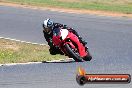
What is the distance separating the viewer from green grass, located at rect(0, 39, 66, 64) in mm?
17312

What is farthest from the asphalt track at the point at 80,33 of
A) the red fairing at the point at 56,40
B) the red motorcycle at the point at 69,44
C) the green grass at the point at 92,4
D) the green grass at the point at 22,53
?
the green grass at the point at 92,4

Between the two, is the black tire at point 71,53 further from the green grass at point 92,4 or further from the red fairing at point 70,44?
the green grass at point 92,4

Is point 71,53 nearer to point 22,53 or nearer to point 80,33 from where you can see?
point 22,53

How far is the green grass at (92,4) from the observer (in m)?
38.5

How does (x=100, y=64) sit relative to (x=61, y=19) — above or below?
above

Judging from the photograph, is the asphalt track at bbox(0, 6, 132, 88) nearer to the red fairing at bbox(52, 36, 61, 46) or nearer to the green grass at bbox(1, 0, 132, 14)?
the red fairing at bbox(52, 36, 61, 46)

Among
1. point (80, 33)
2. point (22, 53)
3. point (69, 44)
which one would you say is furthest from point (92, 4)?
point (69, 44)

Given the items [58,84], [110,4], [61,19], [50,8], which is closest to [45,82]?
[58,84]

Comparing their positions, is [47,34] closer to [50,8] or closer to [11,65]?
[11,65]

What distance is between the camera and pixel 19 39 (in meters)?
23.3

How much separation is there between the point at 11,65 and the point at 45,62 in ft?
4.33

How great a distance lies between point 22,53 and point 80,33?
8173 millimetres

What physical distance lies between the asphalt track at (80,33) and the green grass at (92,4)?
3.11 meters

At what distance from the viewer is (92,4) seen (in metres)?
Answer: 40.8
